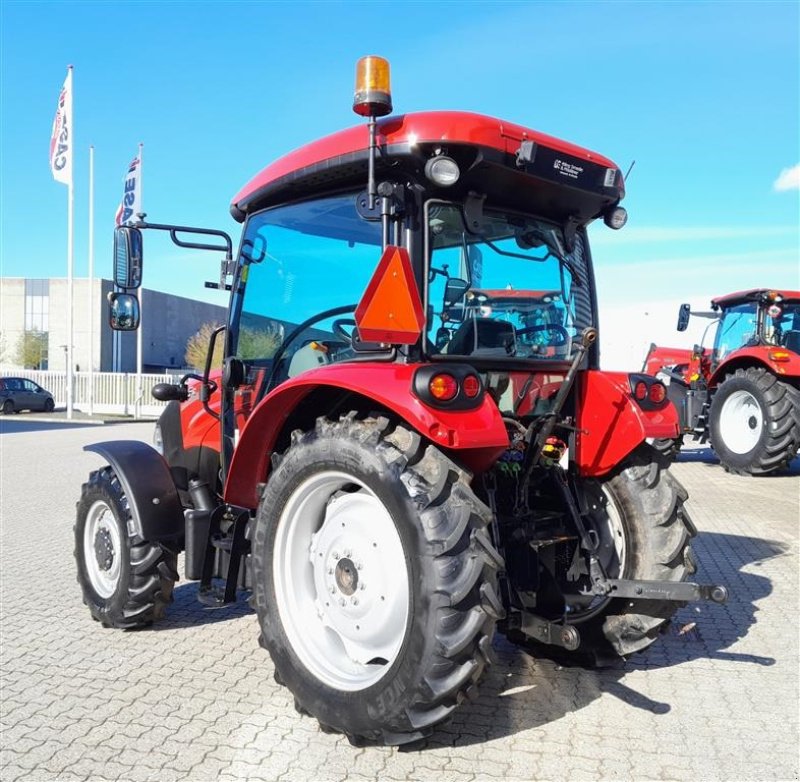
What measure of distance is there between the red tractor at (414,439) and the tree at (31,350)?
51.4m

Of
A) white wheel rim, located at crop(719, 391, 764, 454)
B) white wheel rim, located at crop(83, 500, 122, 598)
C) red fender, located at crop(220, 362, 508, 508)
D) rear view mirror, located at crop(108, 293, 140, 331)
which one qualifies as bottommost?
white wheel rim, located at crop(83, 500, 122, 598)

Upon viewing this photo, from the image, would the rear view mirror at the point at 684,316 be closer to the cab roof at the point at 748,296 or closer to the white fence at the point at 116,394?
the cab roof at the point at 748,296

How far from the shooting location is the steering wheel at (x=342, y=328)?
11.5ft

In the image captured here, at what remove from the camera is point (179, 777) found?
284 cm

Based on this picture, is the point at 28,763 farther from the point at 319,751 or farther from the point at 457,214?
the point at 457,214

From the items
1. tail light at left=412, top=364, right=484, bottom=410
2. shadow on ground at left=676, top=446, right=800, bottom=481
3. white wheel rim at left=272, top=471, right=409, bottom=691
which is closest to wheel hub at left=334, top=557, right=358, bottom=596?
white wheel rim at left=272, top=471, right=409, bottom=691

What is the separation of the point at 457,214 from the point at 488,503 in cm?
125

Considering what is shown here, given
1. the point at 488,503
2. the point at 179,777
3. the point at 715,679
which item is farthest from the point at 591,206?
the point at 179,777

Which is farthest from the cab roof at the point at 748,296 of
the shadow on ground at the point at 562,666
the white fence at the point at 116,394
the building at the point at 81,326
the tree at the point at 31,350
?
the tree at the point at 31,350

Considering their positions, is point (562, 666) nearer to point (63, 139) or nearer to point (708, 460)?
point (708, 460)

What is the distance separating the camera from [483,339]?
340cm

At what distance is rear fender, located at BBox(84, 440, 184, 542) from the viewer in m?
4.18

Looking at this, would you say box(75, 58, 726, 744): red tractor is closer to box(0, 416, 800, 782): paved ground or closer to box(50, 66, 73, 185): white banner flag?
box(0, 416, 800, 782): paved ground

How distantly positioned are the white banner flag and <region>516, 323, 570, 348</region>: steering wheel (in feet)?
68.9
